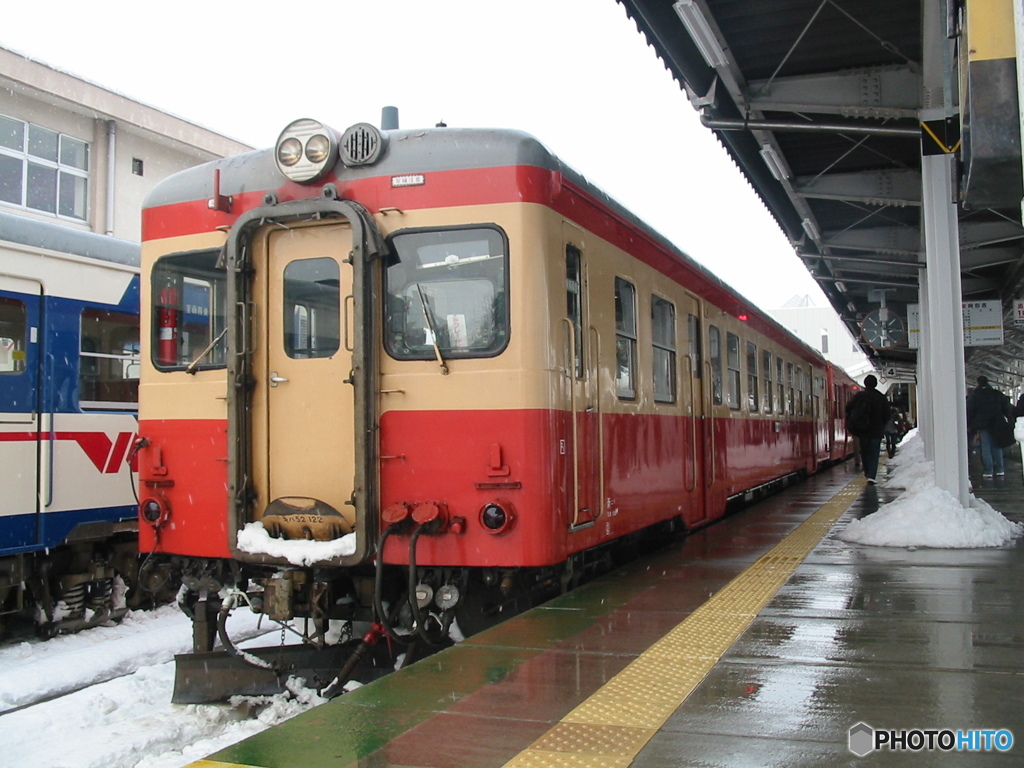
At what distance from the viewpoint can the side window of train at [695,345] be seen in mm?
8141

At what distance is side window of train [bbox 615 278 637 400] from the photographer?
6.10 m

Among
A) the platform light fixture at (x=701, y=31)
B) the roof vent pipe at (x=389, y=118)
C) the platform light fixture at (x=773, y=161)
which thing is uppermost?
the platform light fixture at (x=701, y=31)

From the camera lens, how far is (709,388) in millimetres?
8672

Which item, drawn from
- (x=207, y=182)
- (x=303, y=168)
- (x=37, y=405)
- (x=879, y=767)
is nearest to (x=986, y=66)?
(x=879, y=767)

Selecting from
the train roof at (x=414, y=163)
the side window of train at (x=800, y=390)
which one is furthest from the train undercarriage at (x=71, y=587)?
the side window of train at (x=800, y=390)

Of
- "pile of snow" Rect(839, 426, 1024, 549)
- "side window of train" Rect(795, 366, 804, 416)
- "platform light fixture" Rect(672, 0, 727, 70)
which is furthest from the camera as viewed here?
"side window of train" Rect(795, 366, 804, 416)

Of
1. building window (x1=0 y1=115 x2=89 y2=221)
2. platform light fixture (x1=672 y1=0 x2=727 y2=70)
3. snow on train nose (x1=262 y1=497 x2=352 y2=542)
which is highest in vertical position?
building window (x1=0 y1=115 x2=89 y2=221)

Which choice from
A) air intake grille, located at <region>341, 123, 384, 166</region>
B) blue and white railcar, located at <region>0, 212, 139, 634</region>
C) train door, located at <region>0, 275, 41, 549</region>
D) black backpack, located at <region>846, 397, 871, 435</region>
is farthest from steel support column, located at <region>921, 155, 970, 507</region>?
train door, located at <region>0, 275, 41, 549</region>

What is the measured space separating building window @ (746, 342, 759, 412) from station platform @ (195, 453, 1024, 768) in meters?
4.76

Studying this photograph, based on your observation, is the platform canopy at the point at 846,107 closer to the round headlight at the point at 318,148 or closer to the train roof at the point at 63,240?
the round headlight at the point at 318,148

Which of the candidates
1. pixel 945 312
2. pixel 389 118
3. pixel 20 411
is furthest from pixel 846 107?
pixel 20 411

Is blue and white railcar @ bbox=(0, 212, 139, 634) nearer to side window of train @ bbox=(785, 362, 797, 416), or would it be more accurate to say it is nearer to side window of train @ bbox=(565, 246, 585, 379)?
side window of train @ bbox=(565, 246, 585, 379)

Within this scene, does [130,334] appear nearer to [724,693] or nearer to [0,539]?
[0,539]

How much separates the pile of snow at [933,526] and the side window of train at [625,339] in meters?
2.73
